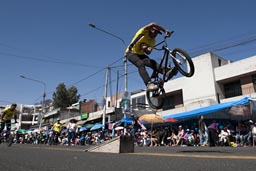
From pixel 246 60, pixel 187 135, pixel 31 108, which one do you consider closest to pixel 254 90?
pixel 246 60

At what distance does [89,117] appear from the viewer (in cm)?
3375

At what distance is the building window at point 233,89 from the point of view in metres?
23.2

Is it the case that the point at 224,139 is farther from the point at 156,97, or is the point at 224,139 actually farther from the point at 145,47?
the point at 145,47

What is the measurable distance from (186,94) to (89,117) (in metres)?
15.1

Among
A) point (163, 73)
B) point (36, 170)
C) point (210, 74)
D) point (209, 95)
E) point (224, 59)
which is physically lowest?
point (36, 170)

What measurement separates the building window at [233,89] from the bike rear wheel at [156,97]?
19881 millimetres

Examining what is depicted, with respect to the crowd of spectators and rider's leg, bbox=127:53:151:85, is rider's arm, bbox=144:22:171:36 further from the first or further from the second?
the crowd of spectators

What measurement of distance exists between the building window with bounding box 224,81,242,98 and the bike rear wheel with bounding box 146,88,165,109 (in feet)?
65.2

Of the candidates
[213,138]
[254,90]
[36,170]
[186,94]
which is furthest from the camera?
[186,94]

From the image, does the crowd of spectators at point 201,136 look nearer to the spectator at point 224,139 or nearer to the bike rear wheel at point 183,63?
the spectator at point 224,139

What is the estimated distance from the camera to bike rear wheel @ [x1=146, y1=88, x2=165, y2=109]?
233 inches

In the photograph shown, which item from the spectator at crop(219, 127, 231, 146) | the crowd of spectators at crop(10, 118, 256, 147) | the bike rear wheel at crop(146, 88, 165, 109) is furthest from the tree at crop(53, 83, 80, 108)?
the bike rear wheel at crop(146, 88, 165, 109)

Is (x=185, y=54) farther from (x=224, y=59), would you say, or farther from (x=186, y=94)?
(x=224, y=59)

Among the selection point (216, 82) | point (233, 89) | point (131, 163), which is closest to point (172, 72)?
point (131, 163)
